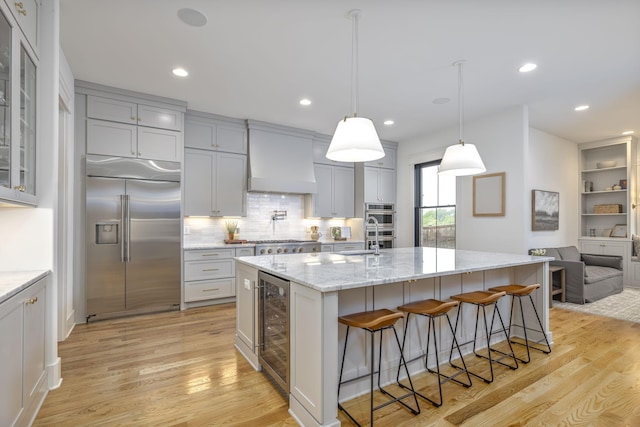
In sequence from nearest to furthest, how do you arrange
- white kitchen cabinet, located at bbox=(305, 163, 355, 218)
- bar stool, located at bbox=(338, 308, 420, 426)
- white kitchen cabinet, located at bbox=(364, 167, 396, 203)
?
bar stool, located at bbox=(338, 308, 420, 426)
white kitchen cabinet, located at bbox=(305, 163, 355, 218)
white kitchen cabinet, located at bbox=(364, 167, 396, 203)

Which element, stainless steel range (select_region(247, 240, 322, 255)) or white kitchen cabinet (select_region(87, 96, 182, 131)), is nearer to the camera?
white kitchen cabinet (select_region(87, 96, 182, 131))

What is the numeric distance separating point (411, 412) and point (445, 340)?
914 mm

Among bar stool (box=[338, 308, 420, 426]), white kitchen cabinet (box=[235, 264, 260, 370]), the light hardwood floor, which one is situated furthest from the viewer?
white kitchen cabinet (box=[235, 264, 260, 370])

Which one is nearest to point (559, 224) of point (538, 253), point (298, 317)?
point (538, 253)

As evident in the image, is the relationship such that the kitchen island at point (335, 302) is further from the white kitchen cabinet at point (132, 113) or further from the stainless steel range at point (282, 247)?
the white kitchen cabinet at point (132, 113)

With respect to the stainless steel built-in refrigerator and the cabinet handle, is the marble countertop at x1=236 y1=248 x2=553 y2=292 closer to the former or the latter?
the stainless steel built-in refrigerator

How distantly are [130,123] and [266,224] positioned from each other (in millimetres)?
2512

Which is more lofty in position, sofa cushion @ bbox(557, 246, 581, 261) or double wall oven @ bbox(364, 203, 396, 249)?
double wall oven @ bbox(364, 203, 396, 249)

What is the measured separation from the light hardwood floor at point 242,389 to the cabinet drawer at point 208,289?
105 centimetres

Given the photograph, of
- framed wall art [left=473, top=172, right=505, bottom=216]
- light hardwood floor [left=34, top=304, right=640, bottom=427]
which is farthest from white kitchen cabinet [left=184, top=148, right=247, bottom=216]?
framed wall art [left=473, top=172, right=505, bottom=216]

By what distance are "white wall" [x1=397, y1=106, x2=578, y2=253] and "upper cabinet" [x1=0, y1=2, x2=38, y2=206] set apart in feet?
17.3

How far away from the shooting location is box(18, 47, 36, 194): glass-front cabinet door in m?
2.03

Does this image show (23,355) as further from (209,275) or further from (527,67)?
(527,67)

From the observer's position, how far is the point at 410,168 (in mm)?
6430
